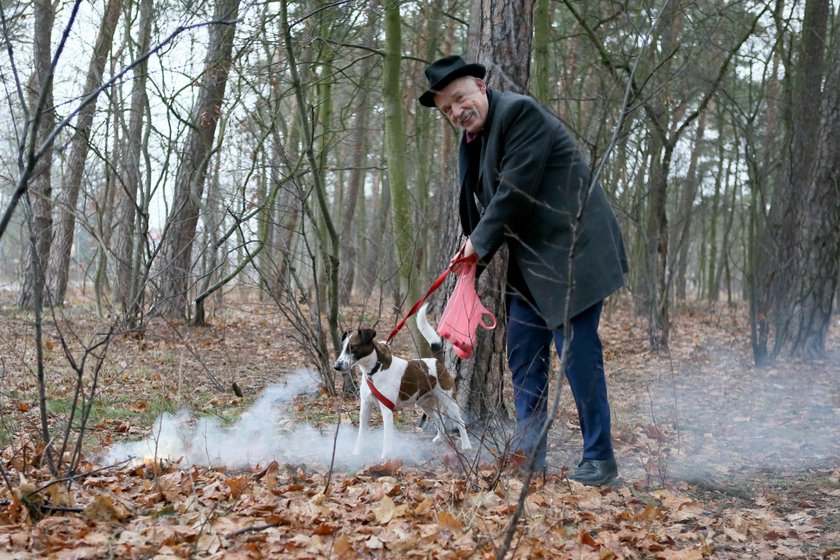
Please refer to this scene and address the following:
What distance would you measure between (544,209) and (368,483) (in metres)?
1.77

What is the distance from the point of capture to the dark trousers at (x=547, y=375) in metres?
4.16

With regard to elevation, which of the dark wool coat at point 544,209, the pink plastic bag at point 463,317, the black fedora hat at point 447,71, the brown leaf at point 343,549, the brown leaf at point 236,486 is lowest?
the brown leaf at point 343,549

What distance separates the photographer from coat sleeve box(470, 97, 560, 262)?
13.1ft

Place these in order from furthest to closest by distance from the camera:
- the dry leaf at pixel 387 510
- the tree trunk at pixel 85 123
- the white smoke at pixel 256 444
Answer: the tree trunk at pixel 85 123 < the white smoke at pixel 256 444 < the dry leaf at pixel 387 510

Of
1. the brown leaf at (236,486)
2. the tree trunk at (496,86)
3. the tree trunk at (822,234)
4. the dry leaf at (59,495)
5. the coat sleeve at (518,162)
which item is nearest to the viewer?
the dry leaf at (59,495)

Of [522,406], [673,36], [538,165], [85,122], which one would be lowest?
[522,406]

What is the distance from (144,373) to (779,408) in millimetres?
6503

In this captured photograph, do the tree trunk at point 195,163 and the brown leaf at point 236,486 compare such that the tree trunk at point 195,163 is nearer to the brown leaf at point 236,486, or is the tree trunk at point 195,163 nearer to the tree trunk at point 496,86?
the tree trunk at point 496,86

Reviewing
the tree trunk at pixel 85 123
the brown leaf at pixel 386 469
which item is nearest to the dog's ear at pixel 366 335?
the brown leaf at pixel 386 469

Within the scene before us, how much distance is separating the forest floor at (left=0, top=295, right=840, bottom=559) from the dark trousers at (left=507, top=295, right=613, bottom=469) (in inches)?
9.2

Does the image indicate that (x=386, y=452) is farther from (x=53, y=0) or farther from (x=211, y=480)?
(x=53, y=0)

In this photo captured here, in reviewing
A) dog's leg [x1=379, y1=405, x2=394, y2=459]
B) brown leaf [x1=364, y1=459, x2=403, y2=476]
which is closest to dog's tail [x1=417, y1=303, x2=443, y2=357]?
dog's leg [x1=379, y1=405, x2=394, y2=459]

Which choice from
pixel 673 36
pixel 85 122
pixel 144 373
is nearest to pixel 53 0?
pixel 85 122

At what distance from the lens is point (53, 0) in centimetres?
1376
